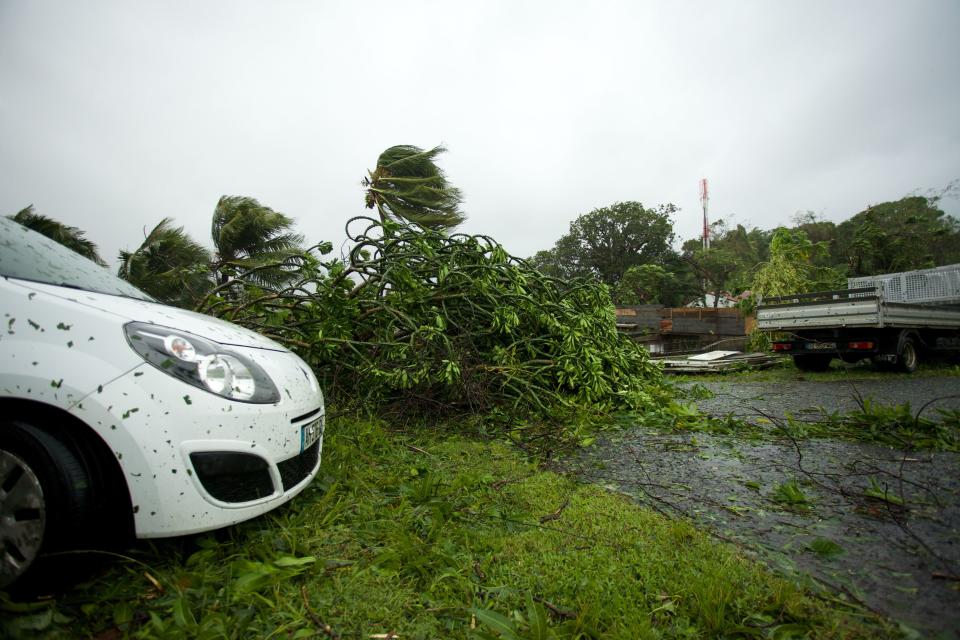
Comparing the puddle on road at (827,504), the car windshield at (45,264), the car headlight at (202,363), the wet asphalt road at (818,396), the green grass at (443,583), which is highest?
the car windshield at (45,264)

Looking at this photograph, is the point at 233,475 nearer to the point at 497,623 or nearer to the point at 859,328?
the point at 497,623

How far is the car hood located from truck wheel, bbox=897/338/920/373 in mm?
9326

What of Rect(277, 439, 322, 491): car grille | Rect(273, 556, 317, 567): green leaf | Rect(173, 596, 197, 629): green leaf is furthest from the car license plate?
Rect(173, 596, 197, 629): green leaf

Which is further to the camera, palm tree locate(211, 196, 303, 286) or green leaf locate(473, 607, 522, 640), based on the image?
palm tree locate(211, 196, 303, 286)

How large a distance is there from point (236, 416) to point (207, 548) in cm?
56

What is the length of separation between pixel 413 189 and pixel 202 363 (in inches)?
468

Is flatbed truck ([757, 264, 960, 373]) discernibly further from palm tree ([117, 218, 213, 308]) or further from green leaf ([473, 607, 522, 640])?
palm tree ([117, 218, 213, 308])

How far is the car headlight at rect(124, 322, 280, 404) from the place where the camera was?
1.59 meters

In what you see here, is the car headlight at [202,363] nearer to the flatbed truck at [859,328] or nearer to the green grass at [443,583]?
the green grass at [443,583]

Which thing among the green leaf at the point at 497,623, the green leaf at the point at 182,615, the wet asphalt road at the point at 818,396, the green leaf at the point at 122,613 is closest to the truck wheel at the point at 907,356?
the wet asphalt road at the point at 818,396

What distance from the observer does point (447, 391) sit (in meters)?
4.17

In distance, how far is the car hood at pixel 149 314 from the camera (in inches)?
63.9

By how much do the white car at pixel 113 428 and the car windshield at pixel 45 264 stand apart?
21 mm

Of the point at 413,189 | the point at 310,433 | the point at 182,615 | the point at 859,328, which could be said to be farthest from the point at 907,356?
the point at 413,189
